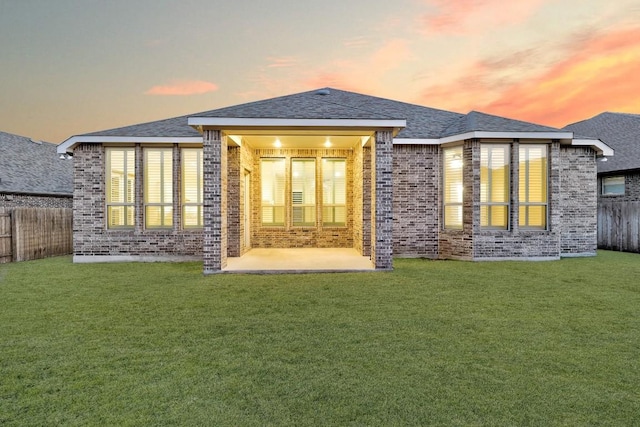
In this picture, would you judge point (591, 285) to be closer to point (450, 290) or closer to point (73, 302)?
point (450, 290)

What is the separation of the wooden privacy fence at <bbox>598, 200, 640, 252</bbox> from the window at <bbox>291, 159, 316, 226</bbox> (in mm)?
11511

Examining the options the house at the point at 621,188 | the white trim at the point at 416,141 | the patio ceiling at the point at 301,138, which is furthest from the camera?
the house at the point at 621,188

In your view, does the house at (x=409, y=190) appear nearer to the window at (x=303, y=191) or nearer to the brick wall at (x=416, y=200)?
the brick wall at (x=416, y=200)

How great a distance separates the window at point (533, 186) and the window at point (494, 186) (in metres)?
0.48

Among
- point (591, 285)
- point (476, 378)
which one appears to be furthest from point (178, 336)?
point (591, 285)

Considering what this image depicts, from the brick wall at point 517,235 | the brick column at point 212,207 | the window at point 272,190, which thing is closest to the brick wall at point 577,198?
the brick wall at point 517,235

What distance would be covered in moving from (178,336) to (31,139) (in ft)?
75.3

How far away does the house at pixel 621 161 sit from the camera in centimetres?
1430

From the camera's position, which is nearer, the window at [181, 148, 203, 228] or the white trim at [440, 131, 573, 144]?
the white trim at [440, 131, 573, 144]

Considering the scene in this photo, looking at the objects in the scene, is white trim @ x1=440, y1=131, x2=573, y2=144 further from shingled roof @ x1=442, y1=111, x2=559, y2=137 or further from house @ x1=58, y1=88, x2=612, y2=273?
shingled roof @ x1=442, y1=111, x2=559, y2=137

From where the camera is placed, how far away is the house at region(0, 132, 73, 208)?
14766 millimetres

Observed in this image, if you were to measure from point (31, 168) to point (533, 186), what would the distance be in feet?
71.3

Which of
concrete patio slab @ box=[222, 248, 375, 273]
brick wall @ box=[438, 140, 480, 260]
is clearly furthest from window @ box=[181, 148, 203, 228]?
brick wall @ box=[438, 140, 480, 260]

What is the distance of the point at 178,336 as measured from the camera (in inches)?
167
